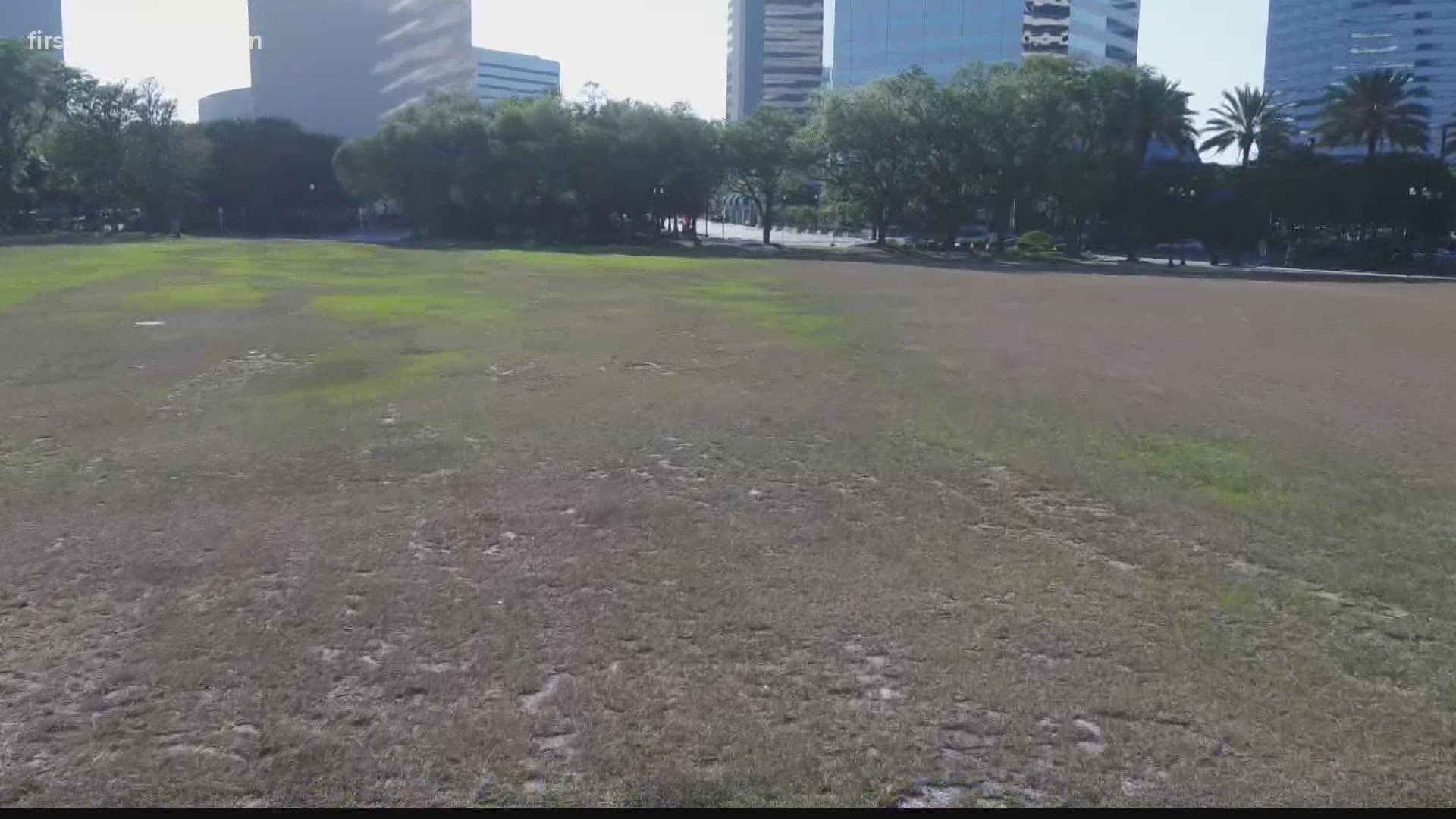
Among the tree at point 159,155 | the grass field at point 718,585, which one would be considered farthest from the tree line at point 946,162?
the grass field at point 718,585

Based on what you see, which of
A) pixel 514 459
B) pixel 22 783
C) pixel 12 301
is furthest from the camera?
pixel 12 301

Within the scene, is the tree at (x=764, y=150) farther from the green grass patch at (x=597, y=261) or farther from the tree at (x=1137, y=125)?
the tree at (x=1137, y=125)

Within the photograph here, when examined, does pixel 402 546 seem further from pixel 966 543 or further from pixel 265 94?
pixel 265 94

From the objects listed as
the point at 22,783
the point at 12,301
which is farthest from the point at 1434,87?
the point at 22,783

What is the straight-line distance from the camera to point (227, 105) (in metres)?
138

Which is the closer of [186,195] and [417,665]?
[417,665]

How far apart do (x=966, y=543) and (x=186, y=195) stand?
293 feet

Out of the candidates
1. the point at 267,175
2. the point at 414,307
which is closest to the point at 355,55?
the point at 267,175

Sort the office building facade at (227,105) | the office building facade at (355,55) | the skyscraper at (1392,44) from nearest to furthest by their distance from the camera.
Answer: the office building facade at (355,55)
the office building facade at (227,105)
the skyscraper at (1392,44)

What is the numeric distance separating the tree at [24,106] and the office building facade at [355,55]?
35.7m

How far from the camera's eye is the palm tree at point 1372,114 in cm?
7000

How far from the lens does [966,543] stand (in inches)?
328

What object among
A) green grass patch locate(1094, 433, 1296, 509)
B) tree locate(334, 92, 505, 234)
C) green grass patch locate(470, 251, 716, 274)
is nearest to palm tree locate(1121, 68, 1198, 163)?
green grass patch locate(470, 251, 716, 274)

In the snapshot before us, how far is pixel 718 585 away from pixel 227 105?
147517 millimetres
